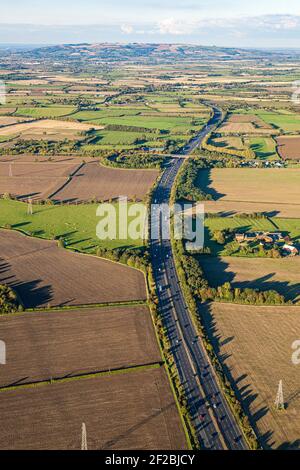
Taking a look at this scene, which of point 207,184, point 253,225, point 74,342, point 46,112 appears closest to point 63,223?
point 253,225

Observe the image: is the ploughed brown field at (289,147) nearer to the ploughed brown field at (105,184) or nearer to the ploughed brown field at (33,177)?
the ploughed brown field at (105,184)

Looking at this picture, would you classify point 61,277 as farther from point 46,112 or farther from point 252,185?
point 46,112

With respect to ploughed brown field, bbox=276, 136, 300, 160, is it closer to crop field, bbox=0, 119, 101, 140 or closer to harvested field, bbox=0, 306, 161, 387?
crop field, bbox=0, 119, 101, 140

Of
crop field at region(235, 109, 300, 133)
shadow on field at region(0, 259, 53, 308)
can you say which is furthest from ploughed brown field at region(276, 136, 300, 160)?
shadow on field at region(0, 259, 53, 308)

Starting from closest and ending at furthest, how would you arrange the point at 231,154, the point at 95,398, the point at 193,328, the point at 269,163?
the point at 95,398 → the point at 193,328 → the point at 269,163 → the point at 231,154

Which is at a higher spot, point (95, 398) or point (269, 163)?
point (269, 163)

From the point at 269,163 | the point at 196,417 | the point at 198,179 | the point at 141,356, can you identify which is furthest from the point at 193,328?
the point at 269,163

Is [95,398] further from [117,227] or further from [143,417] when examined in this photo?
[117,227]

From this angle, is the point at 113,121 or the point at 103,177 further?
the point at 113,121
